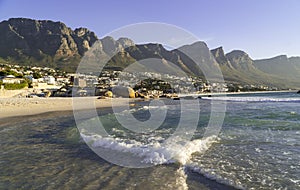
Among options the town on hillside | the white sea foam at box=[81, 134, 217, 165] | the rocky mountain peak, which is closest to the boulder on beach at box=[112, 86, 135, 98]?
the town on hillside

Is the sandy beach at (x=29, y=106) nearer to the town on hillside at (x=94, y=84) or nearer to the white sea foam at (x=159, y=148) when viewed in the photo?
the town on hillside at (x=94, y=84)

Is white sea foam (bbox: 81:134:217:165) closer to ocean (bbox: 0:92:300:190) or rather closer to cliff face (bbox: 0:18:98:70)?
ocean (bbox: 0:92:300:190)

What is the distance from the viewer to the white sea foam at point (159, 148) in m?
6.67

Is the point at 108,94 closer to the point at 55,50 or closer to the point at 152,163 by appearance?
the point at 152,163

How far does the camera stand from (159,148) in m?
7.64

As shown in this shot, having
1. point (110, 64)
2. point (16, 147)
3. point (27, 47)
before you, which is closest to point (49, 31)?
point (27, 47)

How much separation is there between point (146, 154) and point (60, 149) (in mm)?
3105

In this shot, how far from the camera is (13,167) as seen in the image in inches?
236

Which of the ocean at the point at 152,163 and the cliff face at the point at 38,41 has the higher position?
the cliff face at the point at 38,41

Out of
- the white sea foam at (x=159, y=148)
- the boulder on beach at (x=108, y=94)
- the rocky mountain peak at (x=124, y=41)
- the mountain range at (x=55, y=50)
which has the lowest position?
the boulder on beach at (x=108, y=94)

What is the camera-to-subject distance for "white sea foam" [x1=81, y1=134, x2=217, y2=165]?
667cm

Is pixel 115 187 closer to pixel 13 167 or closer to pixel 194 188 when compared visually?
pixel 194 188

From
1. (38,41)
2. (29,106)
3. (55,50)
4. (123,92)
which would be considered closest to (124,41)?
(123,92)

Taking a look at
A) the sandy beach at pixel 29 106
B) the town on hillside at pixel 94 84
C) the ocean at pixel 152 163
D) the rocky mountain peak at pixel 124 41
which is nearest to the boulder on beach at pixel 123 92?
the town on hillside at pixel 94 84
